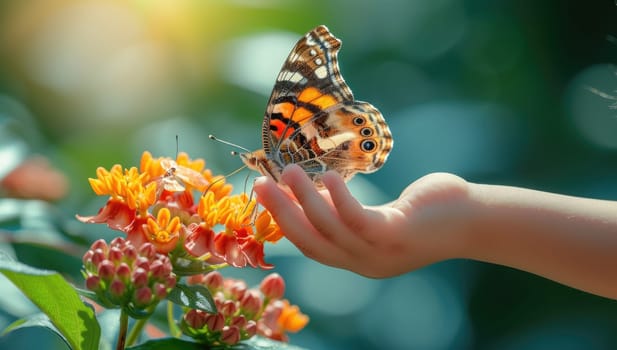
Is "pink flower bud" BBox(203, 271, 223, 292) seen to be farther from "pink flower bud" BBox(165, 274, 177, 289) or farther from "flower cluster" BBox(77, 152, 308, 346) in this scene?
"pink flower bud" BBox(165, 274, 177, 289)

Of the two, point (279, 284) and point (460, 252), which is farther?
point (279, 284)

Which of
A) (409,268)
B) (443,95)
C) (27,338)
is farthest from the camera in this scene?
(443,95)

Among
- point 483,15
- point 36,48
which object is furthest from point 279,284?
point 483,15

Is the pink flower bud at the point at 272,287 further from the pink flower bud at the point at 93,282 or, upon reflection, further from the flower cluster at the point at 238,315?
the pink flower bud at the point at 93,282

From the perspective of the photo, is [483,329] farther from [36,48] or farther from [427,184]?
[36,48]

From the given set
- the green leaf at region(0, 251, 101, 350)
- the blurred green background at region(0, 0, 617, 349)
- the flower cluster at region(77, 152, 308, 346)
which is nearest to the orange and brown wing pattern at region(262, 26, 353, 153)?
the flower cluster at region(77, 152, 308, 346)

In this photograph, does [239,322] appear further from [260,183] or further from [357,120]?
[357,120]

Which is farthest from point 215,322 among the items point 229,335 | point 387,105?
point 387,105
